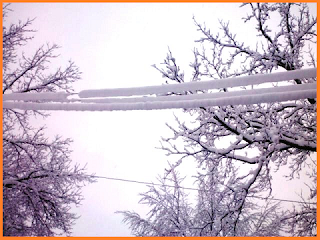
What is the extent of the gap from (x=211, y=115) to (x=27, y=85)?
4.01 meters

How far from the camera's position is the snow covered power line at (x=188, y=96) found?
1.57 m

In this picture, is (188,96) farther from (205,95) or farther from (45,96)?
(45,96)

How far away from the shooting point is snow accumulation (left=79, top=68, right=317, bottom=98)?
5.14 feet

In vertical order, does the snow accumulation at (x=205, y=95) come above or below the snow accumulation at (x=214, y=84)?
below

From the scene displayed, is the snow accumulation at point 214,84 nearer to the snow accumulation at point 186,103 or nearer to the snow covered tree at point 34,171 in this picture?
the snow accumulation at point 186,103

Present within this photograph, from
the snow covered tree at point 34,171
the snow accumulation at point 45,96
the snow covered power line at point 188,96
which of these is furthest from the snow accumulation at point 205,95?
the snow covered tree at point 34,171

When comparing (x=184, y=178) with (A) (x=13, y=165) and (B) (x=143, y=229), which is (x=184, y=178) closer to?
(B) (x=143, y=229)

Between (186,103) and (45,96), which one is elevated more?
(45,96)

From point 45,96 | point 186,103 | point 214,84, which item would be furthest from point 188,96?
point 45,96

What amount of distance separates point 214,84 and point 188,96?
0.21m

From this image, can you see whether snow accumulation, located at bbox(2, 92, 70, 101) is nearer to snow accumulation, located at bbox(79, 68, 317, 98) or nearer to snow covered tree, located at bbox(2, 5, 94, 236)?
snow accumulation, located at bbox(79, 68, 317, 98)

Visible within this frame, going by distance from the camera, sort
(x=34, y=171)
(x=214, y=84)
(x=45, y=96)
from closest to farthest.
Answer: (x=214, y=84) < (x=45, y=96) < (x=34, y=171)

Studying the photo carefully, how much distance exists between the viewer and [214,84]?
5.52ft

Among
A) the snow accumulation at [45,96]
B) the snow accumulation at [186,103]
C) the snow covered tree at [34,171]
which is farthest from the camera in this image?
the snow covered tree at [34,171]
